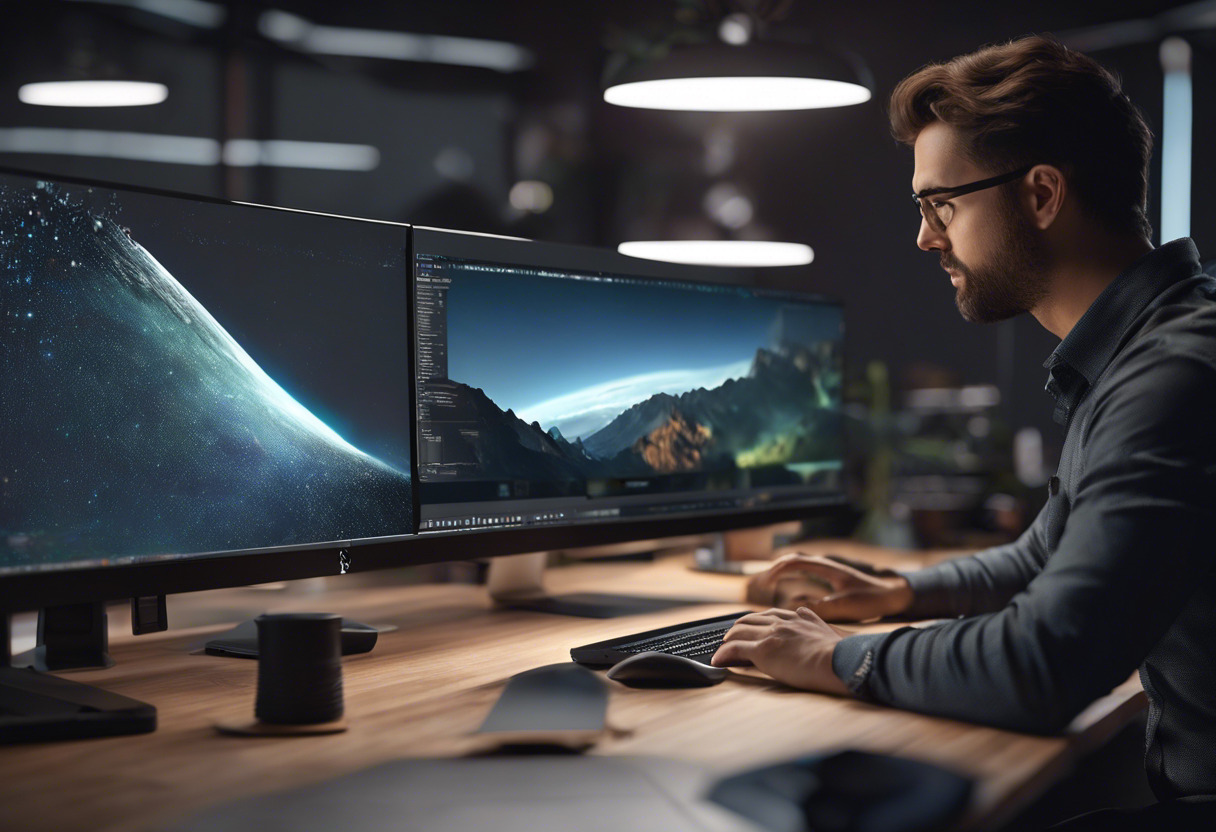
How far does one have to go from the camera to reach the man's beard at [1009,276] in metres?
1.19

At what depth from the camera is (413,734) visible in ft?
2.91

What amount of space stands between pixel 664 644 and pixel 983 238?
598 mm

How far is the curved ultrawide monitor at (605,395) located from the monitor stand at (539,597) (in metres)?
0.11

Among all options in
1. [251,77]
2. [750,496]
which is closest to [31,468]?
[750,496]

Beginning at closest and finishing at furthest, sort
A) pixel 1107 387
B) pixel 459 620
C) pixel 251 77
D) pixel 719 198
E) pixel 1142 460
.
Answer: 1. pixel 1142 460
2. pixel 1107 387
3. pixel 459 620
4. pixel 251 77
5. pixel 719 198

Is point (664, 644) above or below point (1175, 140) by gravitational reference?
below

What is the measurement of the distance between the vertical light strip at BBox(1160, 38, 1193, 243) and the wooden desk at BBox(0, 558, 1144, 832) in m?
2.10

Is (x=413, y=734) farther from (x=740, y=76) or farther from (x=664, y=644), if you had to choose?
(x=740, y=76)

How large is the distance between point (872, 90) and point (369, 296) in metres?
0.99

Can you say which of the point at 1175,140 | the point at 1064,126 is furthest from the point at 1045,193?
the point at 1175,140

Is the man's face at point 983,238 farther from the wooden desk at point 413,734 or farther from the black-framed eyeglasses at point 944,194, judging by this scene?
the wooden desk at point 413,734

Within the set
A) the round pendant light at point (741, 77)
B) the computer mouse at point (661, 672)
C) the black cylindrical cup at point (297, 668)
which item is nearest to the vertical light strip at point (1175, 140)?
the round pendant light at point (741, 77)

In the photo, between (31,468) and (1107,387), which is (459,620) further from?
(1107,387)

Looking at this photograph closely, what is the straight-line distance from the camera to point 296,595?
156cm
